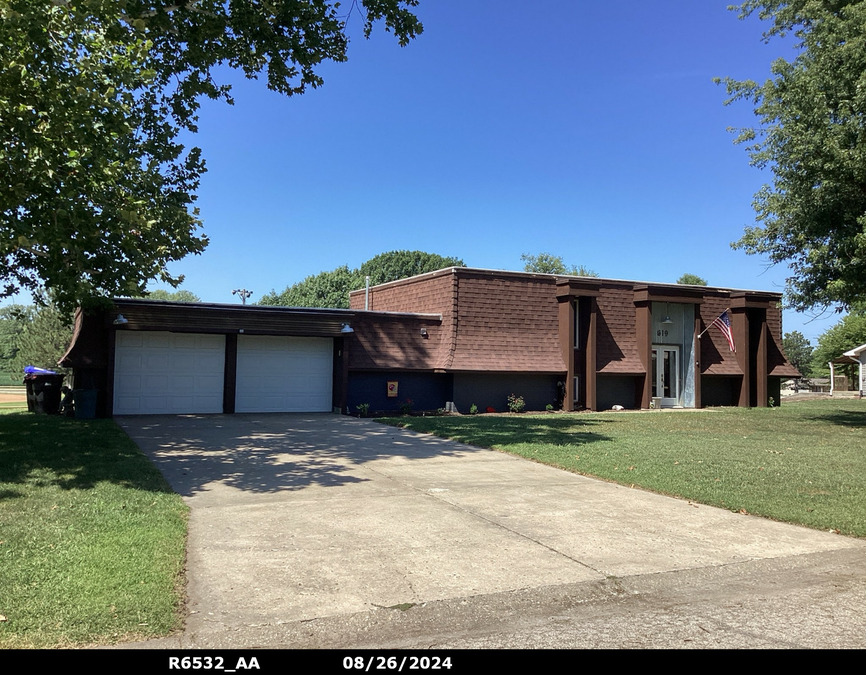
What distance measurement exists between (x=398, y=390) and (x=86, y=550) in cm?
1660

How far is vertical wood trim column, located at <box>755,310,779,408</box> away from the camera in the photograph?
27.7 m

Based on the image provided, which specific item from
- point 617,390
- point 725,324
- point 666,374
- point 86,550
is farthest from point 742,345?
point 86,550

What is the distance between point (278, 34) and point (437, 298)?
11.9 metres

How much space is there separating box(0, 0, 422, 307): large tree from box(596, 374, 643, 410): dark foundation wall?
15.7m

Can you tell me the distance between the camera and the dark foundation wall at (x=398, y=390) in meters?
21.3

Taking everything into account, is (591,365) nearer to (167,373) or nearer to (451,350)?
(451,350)

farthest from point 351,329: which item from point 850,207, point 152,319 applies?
point 850,207

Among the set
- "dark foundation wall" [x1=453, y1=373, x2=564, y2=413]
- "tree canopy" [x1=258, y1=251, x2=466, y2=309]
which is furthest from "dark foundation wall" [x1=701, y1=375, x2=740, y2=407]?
"tree canopy" [x1=258, y1=251, x2=466, y2=309]

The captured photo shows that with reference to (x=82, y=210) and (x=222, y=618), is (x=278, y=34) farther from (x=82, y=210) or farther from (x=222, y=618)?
(x=222, y=618)

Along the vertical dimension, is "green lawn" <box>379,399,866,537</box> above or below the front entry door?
below

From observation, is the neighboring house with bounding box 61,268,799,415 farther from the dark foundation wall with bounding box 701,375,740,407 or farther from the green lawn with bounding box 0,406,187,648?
the green lawn with bounding box 0,406,187,648

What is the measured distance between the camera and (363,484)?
9094 millimetres

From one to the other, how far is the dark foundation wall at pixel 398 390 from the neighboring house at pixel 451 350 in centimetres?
4
